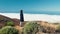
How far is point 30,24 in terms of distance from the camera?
49.1 feet

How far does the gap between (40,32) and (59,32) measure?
1365 millimetres

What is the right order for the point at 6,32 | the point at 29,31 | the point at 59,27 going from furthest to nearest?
the point at 59,27 → the point at 29,31 → the point at 6,32

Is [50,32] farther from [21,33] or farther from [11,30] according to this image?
[11,30]

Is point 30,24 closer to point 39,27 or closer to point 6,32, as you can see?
point 39,27

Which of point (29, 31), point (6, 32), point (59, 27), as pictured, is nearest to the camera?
point (6, 32)

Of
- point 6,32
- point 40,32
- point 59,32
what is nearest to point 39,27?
point 40,32

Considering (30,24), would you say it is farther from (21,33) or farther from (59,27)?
(59,27)

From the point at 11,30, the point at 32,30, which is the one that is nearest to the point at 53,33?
the point at 32,30

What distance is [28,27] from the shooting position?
14.7 meters

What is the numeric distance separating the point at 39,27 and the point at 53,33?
959mm

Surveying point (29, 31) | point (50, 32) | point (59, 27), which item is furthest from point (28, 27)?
point (59, 27)

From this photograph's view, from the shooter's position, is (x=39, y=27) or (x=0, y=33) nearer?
(x=0, y=33)

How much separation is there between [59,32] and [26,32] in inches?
87.3

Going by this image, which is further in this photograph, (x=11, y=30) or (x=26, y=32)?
(x=26, y=32)
